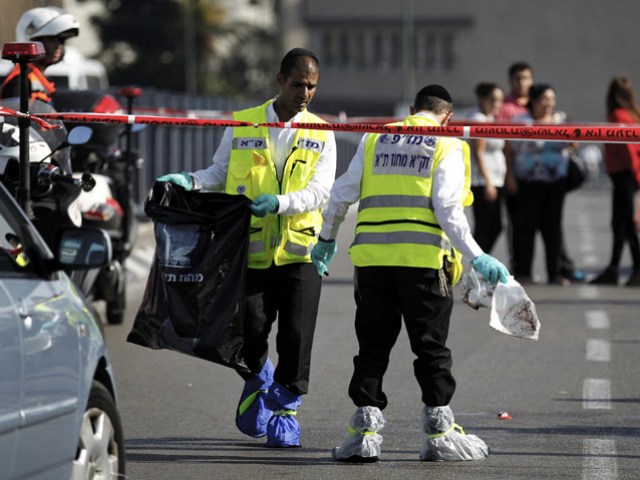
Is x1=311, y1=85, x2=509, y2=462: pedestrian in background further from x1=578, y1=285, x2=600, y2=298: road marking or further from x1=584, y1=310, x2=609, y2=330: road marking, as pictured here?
x1=578, y1=285, x2=600, y2=298: road marking

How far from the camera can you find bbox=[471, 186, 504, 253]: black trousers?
52.4ft

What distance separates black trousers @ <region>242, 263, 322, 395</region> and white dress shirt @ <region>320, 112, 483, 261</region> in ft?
0.90

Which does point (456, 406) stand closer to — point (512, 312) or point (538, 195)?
point (512, 312)

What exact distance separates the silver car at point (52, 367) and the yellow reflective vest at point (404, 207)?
188 cm

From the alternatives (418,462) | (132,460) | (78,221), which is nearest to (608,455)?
(418,462)

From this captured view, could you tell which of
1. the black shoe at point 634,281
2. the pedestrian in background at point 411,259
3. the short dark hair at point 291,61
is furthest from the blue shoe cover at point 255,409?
the black shoe at point 634,281

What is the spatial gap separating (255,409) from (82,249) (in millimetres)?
2416

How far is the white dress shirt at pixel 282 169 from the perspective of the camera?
7574 millimetres

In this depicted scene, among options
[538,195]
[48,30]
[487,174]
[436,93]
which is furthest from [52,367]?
[538,195]

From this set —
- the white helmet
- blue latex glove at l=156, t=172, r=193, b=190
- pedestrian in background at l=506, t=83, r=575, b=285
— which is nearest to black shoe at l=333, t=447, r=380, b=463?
blue latex glove at l=156, t=172, r=193, b=190

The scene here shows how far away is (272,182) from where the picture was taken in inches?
303

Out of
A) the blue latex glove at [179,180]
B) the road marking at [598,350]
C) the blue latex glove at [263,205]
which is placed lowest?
the road marking at [598,350]

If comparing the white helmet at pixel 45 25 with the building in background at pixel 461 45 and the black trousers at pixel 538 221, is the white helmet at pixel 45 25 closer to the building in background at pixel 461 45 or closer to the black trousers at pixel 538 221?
the black trousers at pixel 538 221

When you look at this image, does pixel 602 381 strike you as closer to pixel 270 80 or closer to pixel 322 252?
pixel 322 252
